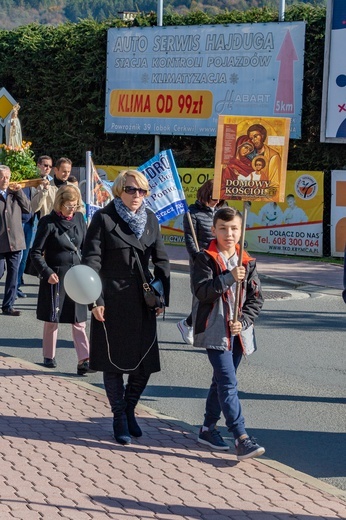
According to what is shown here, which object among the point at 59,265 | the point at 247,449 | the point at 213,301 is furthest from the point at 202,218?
the point at 247,449

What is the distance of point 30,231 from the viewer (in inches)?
560

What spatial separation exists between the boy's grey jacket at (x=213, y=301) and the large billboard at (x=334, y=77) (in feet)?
44.9

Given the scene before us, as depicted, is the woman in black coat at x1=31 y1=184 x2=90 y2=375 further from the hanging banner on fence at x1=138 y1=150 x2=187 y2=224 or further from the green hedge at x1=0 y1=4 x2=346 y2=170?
the green hedge at x1=0 y1=4 x2=346 y2=170

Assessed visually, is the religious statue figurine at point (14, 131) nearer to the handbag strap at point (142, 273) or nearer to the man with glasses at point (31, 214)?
the man with glasses at point (31, 214)

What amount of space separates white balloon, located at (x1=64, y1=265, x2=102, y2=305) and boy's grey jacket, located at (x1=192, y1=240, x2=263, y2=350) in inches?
26.0

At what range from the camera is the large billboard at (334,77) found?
1989 cm

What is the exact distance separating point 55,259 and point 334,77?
11721 millimetres

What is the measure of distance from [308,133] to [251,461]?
14.9 m

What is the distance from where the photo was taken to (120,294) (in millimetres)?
7145

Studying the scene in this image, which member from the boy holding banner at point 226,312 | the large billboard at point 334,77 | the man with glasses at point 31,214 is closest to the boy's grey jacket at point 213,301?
the boy holding banner at point 226,312

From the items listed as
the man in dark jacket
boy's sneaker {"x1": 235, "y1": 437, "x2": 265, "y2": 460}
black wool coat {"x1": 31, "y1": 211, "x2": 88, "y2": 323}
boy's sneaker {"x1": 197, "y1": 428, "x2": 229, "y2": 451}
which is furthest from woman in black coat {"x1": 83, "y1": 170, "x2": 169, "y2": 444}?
the man in dark jacket

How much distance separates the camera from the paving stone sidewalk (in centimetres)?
578

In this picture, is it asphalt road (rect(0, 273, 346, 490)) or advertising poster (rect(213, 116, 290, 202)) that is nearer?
advertising poster (rect(213, 116, 290, 202))

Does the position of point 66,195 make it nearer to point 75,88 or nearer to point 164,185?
point 164,185
